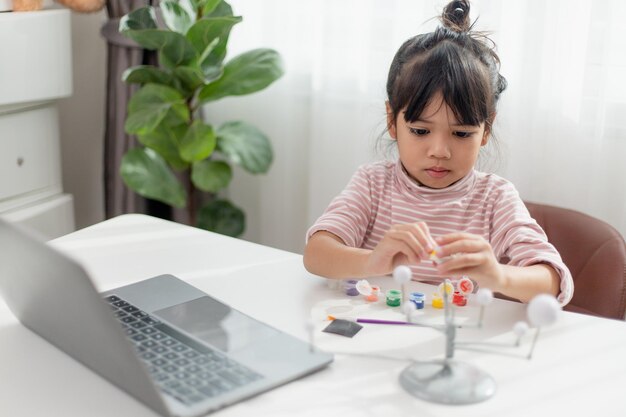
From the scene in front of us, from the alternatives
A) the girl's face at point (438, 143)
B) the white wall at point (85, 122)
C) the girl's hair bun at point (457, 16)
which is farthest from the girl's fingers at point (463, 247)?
the white wall at point (85, 122)

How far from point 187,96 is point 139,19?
270 mm

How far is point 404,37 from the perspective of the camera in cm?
221

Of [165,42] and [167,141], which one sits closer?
[165,42]

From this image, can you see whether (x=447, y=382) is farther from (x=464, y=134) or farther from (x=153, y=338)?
(x=464, y=134)

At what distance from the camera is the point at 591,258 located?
1598 millimetres

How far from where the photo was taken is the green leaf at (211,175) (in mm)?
2396

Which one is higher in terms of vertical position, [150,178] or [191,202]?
[150,178]

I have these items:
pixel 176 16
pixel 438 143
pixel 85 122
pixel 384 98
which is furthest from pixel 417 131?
pixel 85 122

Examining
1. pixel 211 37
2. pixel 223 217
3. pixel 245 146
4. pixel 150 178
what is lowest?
pixel 223 217

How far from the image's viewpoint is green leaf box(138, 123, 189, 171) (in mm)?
2389

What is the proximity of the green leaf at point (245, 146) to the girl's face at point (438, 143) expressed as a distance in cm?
98

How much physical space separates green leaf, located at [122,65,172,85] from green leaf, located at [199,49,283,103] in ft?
0.40

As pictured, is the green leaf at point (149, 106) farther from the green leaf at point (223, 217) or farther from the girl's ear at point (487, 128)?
the girl's ear at point (487, 128)

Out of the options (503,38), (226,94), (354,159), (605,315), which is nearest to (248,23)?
(226,94)
